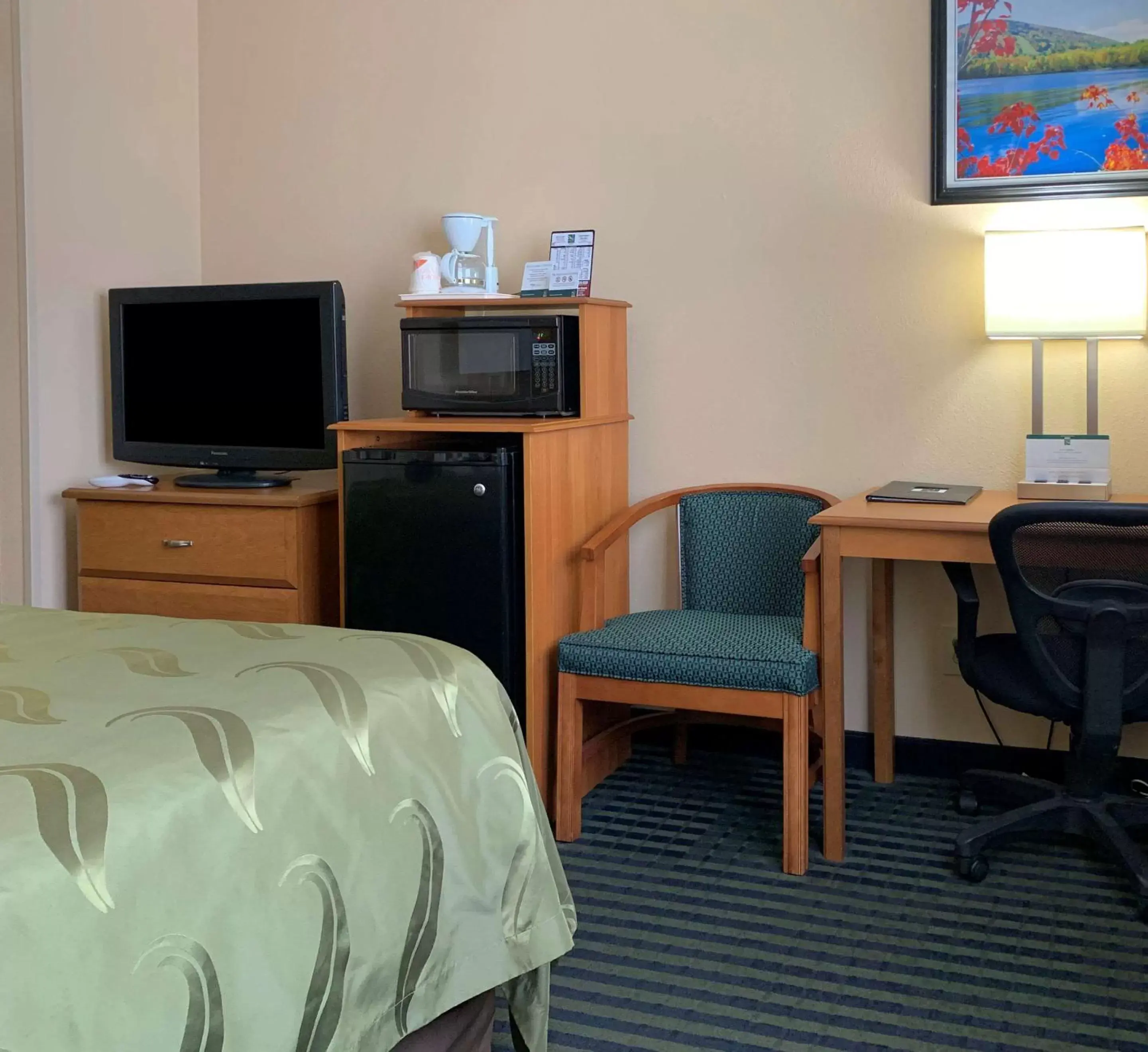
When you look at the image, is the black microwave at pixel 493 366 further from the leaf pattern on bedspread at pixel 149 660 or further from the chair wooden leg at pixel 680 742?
the leaf pattern on bedspread at pixel 149 660

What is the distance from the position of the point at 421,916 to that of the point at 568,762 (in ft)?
4.59

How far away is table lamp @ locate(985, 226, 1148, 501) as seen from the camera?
109 inches

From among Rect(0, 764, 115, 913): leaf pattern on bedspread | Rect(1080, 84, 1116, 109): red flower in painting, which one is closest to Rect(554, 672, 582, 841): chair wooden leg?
Rect(0, 764, 115, 913): leaf pattern on bedspread

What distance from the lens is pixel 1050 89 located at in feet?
9.86

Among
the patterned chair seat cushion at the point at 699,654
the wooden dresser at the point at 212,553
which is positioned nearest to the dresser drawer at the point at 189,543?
the wooden dresser at the point at 212,553

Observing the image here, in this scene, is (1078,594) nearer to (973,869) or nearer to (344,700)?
(973,869)

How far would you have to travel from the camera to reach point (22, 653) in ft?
5.47

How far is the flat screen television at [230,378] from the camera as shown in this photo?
334 cm

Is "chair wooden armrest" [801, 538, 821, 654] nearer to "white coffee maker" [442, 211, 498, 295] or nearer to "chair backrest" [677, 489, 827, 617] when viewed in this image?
"chair backrest" [677, 489, 827, 617]

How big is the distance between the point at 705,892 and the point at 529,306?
1634 mm

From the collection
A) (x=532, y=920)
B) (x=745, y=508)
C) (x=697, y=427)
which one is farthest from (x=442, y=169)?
(x=532, y=920)

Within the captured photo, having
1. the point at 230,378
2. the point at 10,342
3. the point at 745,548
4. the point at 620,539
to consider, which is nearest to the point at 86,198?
the point at 10,342

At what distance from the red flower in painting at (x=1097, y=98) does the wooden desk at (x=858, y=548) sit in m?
0.96

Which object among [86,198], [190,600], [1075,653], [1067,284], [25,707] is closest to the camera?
[25,707]
